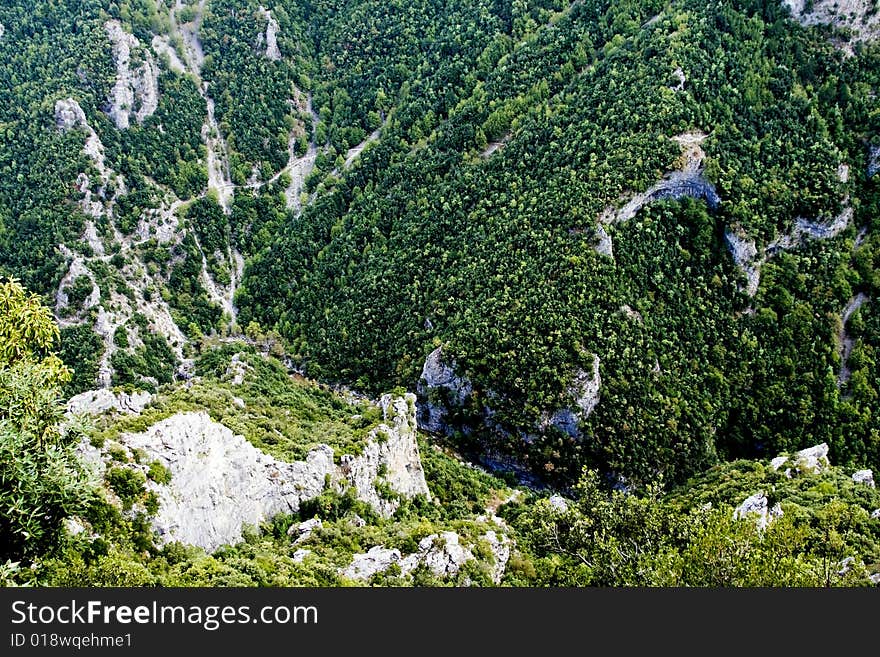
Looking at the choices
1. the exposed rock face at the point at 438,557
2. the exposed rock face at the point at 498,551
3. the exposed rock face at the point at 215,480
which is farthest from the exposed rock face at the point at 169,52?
the exposed rock face at the point at 438,557

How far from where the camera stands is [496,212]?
476 feet

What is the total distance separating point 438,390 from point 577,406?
2442cm

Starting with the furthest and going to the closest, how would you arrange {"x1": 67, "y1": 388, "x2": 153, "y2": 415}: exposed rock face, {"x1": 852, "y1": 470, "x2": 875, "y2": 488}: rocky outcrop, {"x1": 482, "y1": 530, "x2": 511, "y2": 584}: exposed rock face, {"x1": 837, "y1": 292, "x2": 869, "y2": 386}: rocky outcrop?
{"x1": 837, "y1": 292, "x2": 869, "y2": 386}: rocky outcrop → {"x1": 852, "y1": 470, "x2": 875, "y2": 488}: rocky outcrop → {"x1": 482, "y1": 530, "x2": 511, "y2": 584}: exposed rock face → {"x1": 67, "y1": 388, "x2": 153, "y2": 415}: exposed rock face

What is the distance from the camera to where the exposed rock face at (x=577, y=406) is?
121312mm

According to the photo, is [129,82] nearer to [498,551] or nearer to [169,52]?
[169,52]

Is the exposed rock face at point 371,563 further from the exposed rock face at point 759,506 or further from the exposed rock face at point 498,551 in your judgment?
the exposed rock face at point 759,506

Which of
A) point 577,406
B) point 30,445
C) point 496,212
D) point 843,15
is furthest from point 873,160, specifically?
point 30,445

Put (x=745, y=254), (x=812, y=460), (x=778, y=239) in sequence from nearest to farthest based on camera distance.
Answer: (x=812, y=460) → (x=745, y=254) → (x=778, y=239)

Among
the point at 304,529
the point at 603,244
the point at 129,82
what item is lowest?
the point at 304,529

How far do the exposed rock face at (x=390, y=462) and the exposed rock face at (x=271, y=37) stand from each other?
5049 inches

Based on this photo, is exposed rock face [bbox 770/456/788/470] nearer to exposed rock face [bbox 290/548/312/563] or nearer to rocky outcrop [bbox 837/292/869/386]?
rocky outcrop [bbox 837/292/869/386]

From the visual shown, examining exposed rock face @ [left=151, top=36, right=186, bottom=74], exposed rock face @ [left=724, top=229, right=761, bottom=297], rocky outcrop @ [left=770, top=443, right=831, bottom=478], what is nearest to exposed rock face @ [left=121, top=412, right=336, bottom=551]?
rocky outcrop @ [left=770, top=443, right=831, bottom=478]

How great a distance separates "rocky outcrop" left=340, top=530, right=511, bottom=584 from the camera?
205ft

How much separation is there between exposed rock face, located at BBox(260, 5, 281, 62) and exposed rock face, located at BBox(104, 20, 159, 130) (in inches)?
1177
